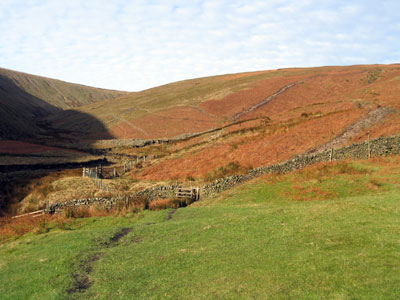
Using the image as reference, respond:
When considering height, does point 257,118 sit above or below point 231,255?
above

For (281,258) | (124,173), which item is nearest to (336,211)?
(281,258)

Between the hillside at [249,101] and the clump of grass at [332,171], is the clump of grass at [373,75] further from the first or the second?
the clump of grass at [332,171]

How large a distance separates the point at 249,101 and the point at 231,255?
258 ft

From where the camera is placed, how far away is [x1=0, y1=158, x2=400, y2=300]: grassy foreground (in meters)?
9.33

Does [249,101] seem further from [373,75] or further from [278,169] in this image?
[278,169]

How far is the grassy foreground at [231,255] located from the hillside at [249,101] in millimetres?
42092

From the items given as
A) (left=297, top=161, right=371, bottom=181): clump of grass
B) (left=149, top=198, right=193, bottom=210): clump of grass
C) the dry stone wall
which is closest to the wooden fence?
the dry stone wall

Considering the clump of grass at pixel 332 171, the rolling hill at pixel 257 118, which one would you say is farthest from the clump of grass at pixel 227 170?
the clump of grass at pixel 332 171

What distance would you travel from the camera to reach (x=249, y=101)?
88.4m

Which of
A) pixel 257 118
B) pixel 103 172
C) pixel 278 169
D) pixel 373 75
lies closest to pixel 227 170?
pixel 278 169

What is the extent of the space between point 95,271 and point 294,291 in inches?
272

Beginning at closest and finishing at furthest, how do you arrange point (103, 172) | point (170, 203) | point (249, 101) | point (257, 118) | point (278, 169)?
point (170, 203) → point (278, 169) → point (103, 172) → point (257, 118) → point (249, 101)

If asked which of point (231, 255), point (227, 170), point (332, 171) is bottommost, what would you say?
point (231, 255)

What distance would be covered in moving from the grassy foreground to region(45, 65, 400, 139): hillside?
138 ft
